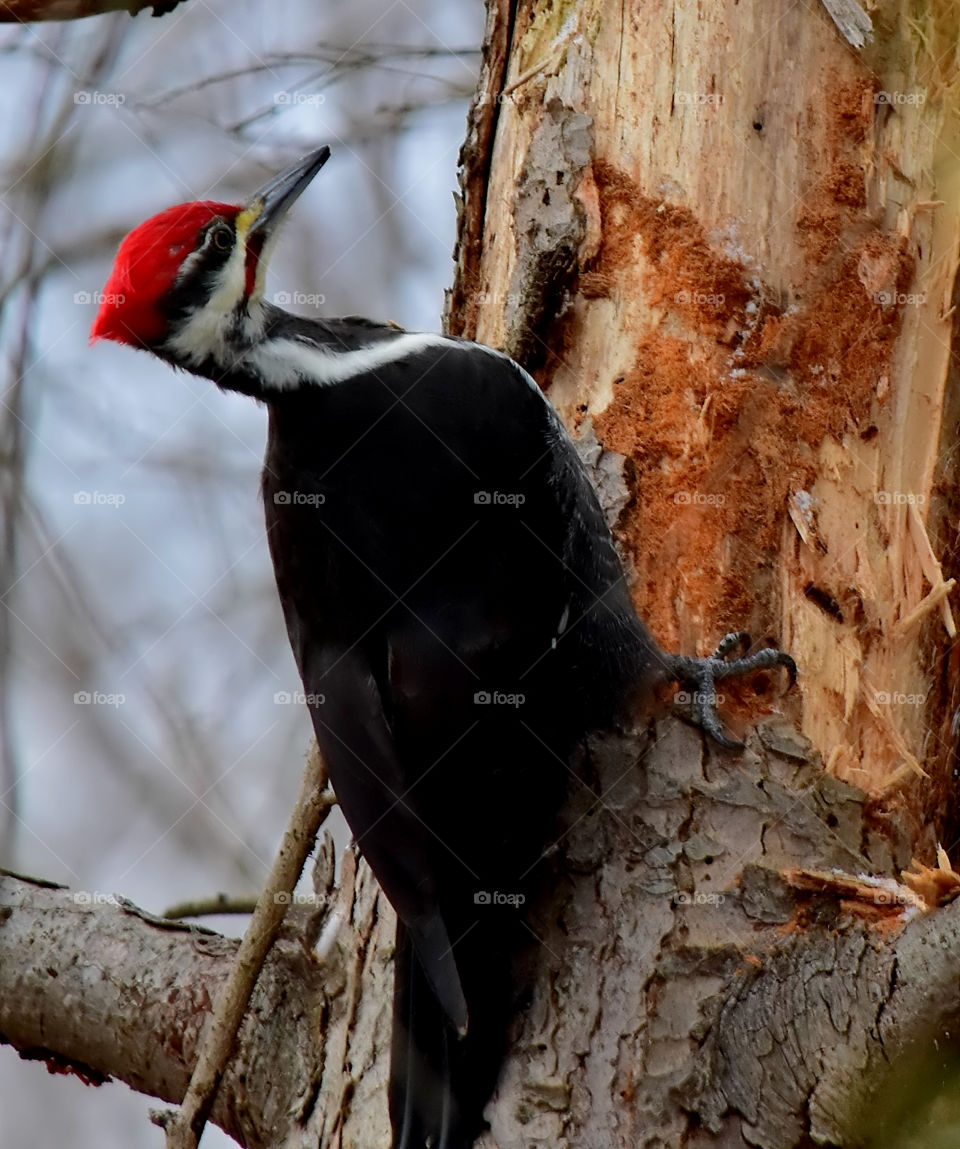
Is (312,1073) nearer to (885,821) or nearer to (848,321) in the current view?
(885,821)

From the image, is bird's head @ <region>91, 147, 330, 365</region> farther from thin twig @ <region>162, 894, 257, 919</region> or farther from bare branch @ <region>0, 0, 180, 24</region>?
thin twig @ <region>162, 894, 257, 919</region>

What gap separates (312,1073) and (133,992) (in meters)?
0.39

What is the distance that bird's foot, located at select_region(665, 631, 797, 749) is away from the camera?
8.07 ft

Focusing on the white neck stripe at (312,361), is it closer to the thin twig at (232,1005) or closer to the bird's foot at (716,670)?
the bird's foot at (716,670)

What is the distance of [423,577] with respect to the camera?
2688mm

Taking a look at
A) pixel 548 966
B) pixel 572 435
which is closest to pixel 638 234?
pixel 572 435

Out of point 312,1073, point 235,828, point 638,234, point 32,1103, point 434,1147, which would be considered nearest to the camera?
point 434,1147

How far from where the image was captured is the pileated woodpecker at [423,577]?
8.11 feet

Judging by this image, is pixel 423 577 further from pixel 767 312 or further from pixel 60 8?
pixel 60 8

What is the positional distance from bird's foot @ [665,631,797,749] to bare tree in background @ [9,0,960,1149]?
0.12ft

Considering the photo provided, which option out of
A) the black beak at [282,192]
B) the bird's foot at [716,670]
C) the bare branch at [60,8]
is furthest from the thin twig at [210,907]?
the bare branch at [60,8]

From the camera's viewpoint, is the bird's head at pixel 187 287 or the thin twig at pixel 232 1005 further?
the bird's head at pixel 187 287

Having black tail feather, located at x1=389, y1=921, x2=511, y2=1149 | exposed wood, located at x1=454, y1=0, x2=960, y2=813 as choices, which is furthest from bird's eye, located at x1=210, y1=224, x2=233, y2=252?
black tail feather, located at x1=389, y1=921, x2=511, y2=1149

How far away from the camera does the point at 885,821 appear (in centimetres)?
243
